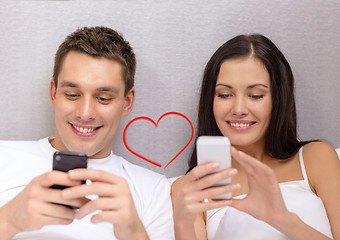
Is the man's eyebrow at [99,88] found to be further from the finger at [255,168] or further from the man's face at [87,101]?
the finger at [255,168]

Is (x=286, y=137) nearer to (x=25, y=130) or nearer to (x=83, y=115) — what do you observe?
(x=83, y=115)

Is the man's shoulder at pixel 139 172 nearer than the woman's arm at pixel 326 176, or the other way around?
the woman's arm at pixel 326 176

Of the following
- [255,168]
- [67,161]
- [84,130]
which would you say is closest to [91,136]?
[84,130]

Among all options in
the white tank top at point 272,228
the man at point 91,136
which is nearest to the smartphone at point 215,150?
the man at point 91,136

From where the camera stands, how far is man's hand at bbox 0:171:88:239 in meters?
1.18

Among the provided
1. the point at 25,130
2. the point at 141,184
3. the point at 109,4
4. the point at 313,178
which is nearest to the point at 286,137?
the point at 313,178

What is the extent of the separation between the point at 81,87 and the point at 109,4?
2.10 ft

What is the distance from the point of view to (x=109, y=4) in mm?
2092

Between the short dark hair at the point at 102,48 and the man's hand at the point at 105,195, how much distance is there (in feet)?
2.12

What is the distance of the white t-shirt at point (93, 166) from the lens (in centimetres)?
161

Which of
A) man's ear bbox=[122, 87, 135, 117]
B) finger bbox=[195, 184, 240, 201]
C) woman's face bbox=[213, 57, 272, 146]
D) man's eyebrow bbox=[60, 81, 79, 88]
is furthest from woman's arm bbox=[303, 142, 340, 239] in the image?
man's eyebrow bbox=[60, 81, 79, 88]

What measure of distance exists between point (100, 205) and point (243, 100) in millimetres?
792

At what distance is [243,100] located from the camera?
170cm

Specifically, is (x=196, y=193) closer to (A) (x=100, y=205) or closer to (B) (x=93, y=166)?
(A) (x=100, y=205)
